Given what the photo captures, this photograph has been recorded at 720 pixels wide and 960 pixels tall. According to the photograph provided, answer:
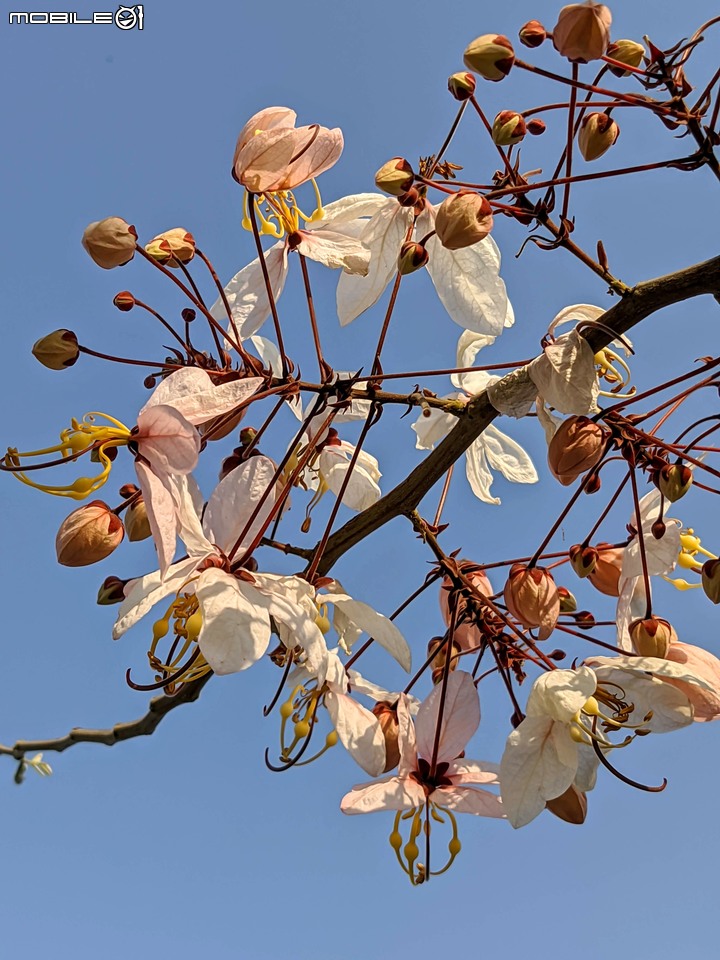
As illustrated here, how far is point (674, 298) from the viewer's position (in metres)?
1.29

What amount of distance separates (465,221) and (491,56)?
0.21 meters

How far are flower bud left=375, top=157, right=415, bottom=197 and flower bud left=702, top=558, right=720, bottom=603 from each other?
2.25ft

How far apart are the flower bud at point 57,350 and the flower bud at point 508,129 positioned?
26.1 inches

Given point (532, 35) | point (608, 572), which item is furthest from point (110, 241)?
point (608, 572)

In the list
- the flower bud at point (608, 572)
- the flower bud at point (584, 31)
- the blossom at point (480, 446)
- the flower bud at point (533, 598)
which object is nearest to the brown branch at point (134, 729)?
the flower bud at point (533, 598)

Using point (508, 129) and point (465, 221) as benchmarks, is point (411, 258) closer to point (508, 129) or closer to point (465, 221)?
point (465, 221)

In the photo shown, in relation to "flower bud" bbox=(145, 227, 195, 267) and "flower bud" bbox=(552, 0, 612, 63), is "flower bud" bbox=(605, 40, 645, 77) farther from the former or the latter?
"flower bud" bbox=(145, 227, 195, 267)

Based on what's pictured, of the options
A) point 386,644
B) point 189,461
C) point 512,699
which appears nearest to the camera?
point 189,461

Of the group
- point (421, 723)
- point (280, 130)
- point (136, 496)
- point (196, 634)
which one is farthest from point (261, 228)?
point (421, 723)

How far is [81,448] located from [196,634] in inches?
11.4

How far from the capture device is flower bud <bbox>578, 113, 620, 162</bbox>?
4.50 feet

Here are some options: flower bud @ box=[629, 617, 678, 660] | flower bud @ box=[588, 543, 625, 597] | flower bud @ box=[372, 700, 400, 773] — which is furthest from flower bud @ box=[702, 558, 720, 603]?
flower bud @ box=[372, 700, 400, 773]

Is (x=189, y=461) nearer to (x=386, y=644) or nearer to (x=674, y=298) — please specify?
(x=386, y=644)

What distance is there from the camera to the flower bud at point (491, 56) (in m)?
1.31
